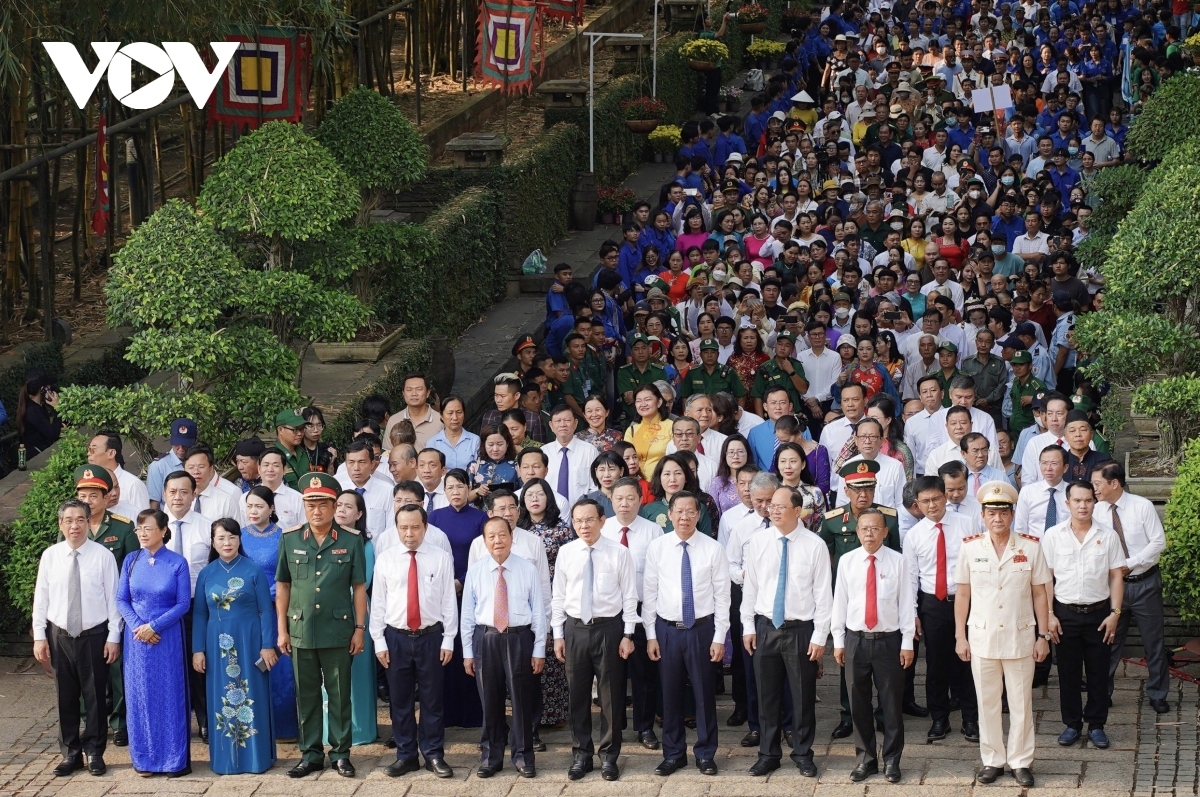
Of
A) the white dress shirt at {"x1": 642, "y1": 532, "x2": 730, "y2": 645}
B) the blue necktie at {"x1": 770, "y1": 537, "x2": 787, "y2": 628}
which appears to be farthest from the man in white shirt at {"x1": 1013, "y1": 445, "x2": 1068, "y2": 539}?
the white dress shirt at {"x1": 642, "y1": 532, "x2": 730, "y2": 645}

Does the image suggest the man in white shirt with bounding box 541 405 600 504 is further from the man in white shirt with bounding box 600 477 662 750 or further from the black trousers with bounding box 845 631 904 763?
the black trousers with bounding box 845 631 904 763

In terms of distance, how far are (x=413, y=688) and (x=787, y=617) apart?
6.98 ft

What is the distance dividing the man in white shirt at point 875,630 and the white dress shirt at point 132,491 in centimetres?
435

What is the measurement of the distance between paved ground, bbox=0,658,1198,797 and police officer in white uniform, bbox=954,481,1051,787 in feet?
0.66

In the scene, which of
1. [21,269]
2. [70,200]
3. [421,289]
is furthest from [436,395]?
[70,200]

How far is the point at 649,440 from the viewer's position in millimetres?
13078

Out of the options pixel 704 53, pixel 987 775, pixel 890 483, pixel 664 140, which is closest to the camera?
pixel 987 775

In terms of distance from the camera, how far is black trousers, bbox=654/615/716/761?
10188 millimetres

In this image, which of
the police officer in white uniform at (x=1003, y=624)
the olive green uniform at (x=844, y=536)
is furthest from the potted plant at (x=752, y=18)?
the police officer in white uniform at (x=1003, y=624)

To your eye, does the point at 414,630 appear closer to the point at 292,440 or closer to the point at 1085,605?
the point at 292,440

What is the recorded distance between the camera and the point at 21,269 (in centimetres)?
1698

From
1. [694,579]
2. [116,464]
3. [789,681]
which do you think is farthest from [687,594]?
[116,464]

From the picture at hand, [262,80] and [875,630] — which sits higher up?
[262,80]

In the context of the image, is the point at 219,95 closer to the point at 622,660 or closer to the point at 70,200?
the point at 70,200
